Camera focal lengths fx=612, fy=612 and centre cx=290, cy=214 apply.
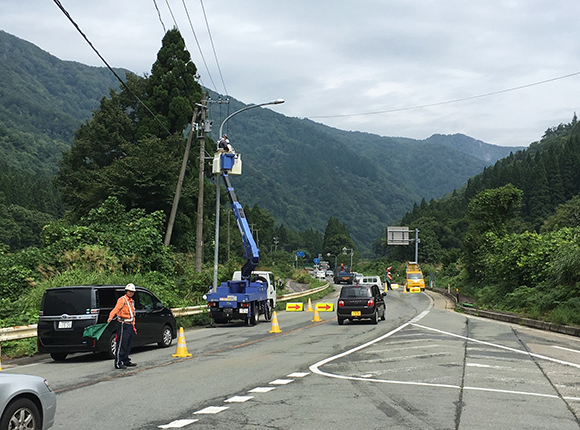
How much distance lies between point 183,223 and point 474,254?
86.6 ft

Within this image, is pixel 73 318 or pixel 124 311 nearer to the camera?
pixel 124 311

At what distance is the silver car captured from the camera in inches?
230

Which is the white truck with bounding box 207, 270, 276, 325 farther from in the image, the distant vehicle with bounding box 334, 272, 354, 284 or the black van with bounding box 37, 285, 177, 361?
the distant vehicle with bounding box 334, 272, 354, 284

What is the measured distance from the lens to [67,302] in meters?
14.5

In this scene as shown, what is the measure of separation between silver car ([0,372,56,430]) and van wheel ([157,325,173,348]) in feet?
35.3

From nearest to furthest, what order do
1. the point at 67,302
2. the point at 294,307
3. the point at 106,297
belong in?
1. the point at 67,302
2. the point at 106,297
3. the point at 294,307

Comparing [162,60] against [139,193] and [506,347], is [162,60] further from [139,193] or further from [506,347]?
[506,347]

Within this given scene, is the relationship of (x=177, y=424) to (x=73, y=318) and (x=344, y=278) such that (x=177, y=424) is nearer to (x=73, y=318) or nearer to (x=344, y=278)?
(x=73, y=318)

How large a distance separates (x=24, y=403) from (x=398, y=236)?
85021 mm

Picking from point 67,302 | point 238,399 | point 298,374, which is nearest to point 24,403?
point 238,399

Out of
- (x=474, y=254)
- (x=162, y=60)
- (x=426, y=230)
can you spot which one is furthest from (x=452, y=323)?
(x=426, y=230)

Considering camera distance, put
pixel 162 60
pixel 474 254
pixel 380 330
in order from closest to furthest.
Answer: pixel 380 330 → pixel 162 60 → pixel 474 254

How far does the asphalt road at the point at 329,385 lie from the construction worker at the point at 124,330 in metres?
0.33

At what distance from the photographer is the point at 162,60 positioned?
51656 millimetres
